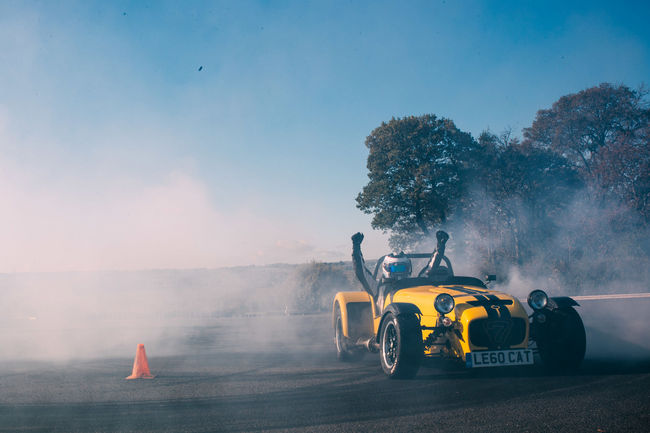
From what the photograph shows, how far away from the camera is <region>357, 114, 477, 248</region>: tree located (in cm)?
2373

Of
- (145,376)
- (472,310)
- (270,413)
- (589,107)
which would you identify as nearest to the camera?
(270,413)

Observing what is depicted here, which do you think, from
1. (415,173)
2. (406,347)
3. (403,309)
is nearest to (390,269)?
(403,309)

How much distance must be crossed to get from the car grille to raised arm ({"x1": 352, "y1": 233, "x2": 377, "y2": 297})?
2.32m

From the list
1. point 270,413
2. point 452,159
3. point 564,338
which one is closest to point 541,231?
point 452,159

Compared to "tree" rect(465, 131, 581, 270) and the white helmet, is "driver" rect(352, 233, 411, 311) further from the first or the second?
"tree" rect(465, 131, 581, 270)

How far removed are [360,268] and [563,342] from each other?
3.18 meters

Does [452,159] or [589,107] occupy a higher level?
[589,107]

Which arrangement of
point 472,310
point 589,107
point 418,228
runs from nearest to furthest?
point 472,310 → point 418,228 → point 589,107

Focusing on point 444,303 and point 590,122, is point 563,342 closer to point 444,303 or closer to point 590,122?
point 444,303

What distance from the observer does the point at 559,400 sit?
16.5 feet

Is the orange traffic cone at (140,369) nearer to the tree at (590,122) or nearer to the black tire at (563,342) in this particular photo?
the black tire at (563,342)

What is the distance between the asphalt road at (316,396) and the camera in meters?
4.49

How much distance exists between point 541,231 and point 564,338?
680 inches

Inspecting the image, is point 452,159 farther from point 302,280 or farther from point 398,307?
point 398,307
